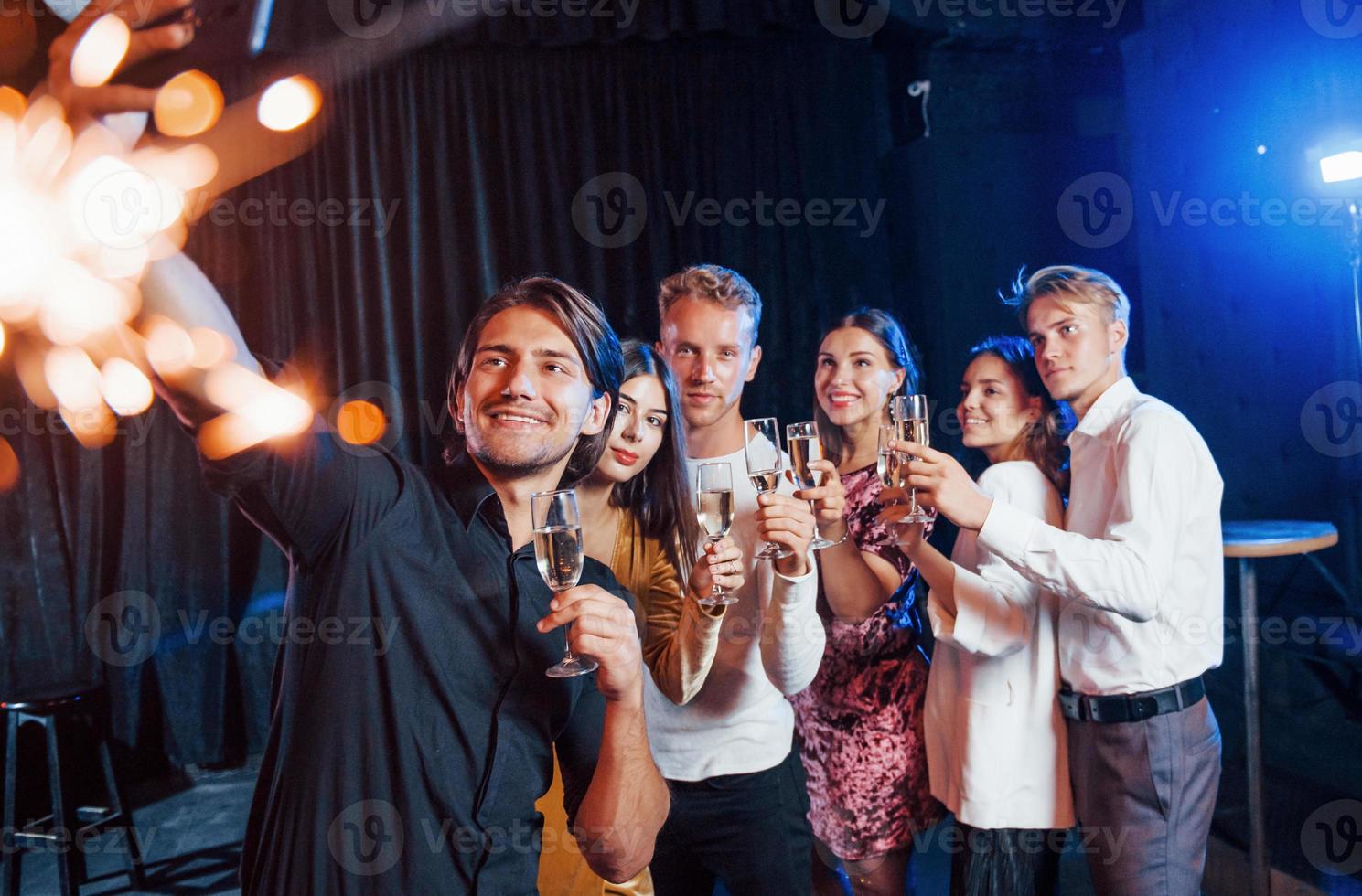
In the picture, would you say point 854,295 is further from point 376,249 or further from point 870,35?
point 376,249

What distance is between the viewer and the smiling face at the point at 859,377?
2312 mm

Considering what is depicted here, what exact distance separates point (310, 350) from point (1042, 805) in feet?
13.6

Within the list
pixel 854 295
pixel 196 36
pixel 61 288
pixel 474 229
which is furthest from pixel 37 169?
pixel 854 295

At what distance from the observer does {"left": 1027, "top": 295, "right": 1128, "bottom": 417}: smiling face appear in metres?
2.02
